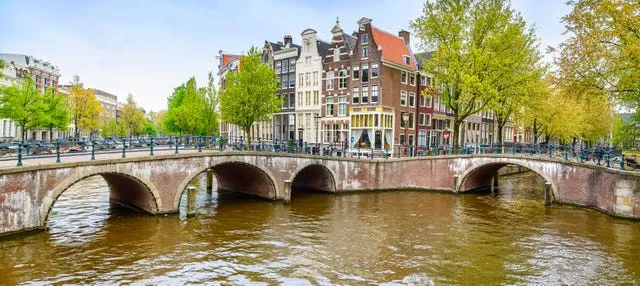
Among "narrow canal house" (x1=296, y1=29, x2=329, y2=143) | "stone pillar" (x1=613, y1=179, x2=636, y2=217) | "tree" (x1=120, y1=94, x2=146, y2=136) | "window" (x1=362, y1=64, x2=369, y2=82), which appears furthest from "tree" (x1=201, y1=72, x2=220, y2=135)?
"tree" (x1=120, y1=94, x2=146, y2=136)

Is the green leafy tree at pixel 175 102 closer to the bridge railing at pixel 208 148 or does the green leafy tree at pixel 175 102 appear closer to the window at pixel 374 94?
the bridge railing at pixel 208 148

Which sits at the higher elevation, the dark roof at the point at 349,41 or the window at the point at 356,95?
the dark roof at the point at 349,41

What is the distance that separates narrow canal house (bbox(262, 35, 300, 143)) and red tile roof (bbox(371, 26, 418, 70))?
34.7 feet

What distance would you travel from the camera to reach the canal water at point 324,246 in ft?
45.7

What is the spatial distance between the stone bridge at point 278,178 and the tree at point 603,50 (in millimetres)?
4903

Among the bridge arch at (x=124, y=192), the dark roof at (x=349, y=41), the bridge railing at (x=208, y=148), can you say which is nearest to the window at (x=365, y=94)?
the dark roof at (x=349, y=41)

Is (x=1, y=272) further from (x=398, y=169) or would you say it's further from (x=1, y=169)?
(x=398, y=169)

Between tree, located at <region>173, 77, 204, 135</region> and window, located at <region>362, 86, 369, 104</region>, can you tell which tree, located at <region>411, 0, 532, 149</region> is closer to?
window, located at <region>362, 86, 369, 104</region>

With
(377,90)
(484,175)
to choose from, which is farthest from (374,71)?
(484,175)

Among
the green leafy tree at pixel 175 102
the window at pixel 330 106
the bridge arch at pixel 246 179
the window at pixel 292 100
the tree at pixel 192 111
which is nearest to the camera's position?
the bridge arch at pixel 246 179

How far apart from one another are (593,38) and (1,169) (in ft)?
93.6

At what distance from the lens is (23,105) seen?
133 feet

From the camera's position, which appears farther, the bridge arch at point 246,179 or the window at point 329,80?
the window at point 329,80

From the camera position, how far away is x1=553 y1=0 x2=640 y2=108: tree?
2219cm
